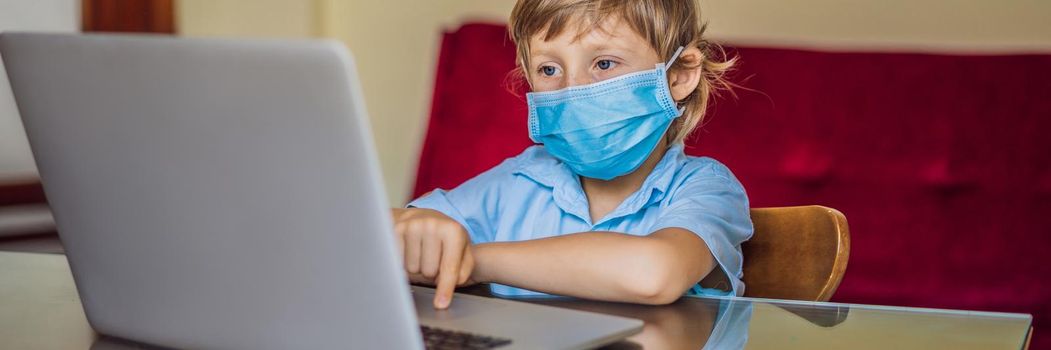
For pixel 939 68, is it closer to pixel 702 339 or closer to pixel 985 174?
pixel 985 174

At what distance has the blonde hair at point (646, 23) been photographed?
47.0 inches

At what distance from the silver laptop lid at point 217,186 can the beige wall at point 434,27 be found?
158 centimetres

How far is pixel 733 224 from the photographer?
1096 millimetres

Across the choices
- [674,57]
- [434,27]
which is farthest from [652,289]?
[434,27]

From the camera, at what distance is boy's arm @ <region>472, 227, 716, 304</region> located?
880 millimetres

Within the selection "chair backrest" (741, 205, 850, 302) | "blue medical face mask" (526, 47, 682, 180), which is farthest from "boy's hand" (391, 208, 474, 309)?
"chair backrest" (741, 205, 850, 302)

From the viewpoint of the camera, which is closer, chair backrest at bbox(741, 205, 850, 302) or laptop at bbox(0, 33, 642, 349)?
laptop at bbox(0, 33, 642, 349)

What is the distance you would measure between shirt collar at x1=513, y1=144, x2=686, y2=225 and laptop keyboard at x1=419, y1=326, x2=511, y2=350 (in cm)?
53

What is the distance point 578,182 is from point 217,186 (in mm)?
723

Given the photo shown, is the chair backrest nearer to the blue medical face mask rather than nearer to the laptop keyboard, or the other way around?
the blue medical face mask

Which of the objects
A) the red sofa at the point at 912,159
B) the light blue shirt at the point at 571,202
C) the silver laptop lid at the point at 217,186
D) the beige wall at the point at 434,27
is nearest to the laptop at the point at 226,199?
the silver laptop lid at the point at 217,186

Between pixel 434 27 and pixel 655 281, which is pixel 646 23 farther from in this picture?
pixel 434 27

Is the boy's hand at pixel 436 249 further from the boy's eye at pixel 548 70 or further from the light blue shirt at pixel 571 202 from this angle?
the boy's eye at pixel 548 70

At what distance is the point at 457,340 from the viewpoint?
2.23ft
